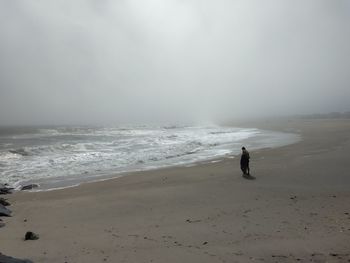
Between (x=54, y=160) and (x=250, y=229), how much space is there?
67.1ft

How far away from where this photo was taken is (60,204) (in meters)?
12.0

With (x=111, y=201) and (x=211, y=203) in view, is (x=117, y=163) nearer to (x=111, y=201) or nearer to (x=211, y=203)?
(x=111, y=201)

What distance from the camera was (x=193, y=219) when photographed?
9.04 m

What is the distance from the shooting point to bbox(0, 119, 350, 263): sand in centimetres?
673

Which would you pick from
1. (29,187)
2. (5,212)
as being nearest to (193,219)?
(5,212)

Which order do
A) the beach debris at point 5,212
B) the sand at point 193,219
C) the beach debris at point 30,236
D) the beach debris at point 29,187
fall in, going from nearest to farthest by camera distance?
the sand at point 193,219, the beach debris at point 30,236, the beach debris at point 5,212, the beach debris at point 29,187

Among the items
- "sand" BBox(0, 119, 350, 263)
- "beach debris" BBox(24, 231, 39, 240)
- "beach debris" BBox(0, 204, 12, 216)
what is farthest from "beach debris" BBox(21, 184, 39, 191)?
"beach debris" BBox(24, 231, 39, 240)

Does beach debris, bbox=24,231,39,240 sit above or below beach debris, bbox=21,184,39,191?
above

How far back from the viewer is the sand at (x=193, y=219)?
6.73 metres

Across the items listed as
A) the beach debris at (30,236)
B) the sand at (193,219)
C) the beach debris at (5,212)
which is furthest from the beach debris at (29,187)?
the beach debris at (30,236)

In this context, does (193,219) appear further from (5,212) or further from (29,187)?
(29,187)

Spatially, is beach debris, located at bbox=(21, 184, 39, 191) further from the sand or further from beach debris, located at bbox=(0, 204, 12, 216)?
beach debris, located at bbox=(0, 204, 12, 216)

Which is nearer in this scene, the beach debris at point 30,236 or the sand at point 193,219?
the sand at point 193,219

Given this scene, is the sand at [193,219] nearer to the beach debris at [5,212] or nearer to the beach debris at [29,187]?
the beach debris at [5,212]
